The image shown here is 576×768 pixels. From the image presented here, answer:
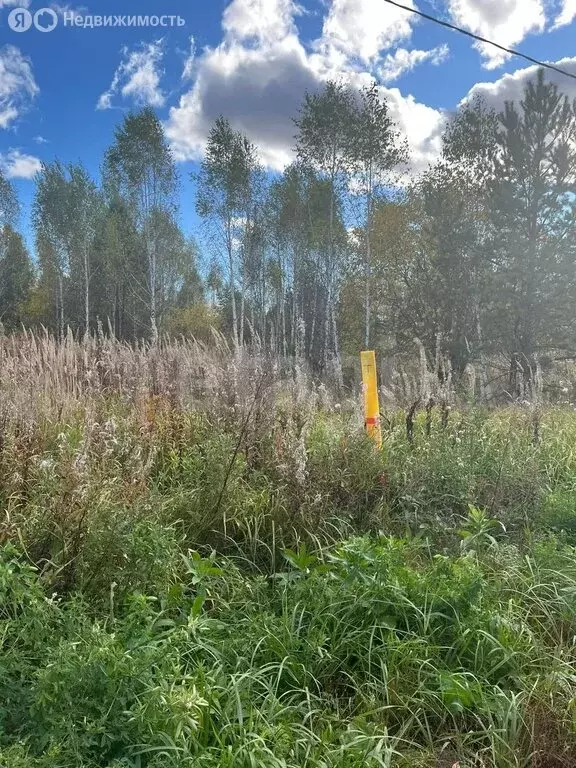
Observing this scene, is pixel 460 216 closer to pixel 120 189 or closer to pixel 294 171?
pixel 294 171

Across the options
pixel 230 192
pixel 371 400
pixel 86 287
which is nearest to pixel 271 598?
pixel 371 400

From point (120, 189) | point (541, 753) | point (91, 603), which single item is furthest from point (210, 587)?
point (120, 189)

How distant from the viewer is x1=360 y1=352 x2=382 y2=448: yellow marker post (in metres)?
3.39

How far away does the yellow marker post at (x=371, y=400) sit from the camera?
3391mm

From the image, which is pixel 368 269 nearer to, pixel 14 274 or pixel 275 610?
pixel 275 610

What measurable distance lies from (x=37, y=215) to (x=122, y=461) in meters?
17.5

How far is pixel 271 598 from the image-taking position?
2.14 meters

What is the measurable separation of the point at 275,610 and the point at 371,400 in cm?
183

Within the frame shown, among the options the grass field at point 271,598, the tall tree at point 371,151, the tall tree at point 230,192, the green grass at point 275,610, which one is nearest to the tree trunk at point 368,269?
the tall tree at point 371,151

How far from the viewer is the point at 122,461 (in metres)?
2.86

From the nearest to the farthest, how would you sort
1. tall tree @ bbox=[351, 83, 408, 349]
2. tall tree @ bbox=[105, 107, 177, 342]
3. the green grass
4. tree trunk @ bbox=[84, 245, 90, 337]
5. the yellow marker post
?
1. the green grass
2. the yellow marker post
3. tall tree @ bbox=[351, 83, 408, 349]
4. tall tree @ bbox=[105, 107, 177, 342]
5. tree trunk @ bbox=[84, 245, 90, 337]

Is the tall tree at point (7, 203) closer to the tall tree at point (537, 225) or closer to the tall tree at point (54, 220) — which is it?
the tall tree at point (54, 220)

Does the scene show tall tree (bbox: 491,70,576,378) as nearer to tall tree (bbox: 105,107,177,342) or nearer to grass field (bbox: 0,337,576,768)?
grass field (bbox: 0,337,576,768)

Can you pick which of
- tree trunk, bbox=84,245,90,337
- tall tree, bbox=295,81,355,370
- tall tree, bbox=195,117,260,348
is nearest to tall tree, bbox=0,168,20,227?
tree trunk, bbox=84,245,90,337
